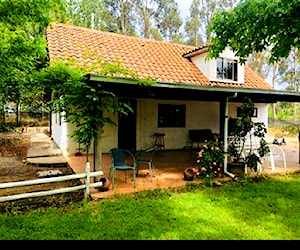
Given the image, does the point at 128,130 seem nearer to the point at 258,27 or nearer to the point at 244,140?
the point at 244,140

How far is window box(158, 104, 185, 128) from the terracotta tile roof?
1694 millimetres

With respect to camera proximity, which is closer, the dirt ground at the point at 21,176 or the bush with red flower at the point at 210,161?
the dirt ground at the point at 21,176

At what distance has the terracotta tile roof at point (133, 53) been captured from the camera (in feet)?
33.4

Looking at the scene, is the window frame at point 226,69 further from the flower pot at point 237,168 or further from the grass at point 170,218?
the grass at point 170,218

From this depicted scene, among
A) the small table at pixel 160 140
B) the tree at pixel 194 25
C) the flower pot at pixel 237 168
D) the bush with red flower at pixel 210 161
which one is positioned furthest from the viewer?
the tree at pixel 194 25

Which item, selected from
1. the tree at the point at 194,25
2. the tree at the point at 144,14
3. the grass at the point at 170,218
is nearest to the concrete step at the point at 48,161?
the grass at the point at 170,218

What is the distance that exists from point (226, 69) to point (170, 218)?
9.40m

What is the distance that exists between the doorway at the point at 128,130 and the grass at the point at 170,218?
570cm

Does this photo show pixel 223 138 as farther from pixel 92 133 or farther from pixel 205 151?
pixel 92 133

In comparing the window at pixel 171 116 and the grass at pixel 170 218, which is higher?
the window at pixel 171 116

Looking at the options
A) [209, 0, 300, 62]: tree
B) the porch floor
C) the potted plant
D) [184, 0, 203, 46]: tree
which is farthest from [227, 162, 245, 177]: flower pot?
[184, 0, 203, 46]: tree

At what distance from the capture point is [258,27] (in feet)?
17.0
